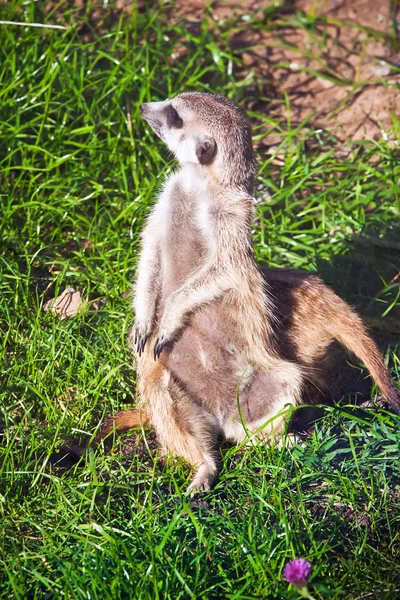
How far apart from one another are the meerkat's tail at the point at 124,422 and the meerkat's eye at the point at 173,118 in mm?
1262

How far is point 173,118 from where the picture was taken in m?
3.61

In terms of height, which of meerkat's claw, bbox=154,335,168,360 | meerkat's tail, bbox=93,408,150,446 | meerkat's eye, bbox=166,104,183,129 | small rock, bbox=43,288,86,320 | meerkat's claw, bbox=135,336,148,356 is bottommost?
meerkat's tail, bbox=93,408,150,446

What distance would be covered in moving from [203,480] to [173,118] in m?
1.55

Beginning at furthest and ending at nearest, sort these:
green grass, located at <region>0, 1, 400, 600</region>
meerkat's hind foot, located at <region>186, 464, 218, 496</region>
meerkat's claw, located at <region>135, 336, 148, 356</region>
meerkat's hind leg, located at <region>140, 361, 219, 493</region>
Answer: meerkat's claw, located at <region>135, 336, 148, 356</region> < meerkat's hind leg, located at <region>140, 361, 219, 493</region> < meerkat's hind foot, located at <region>186, 464, 218, 496</region> < green grass, located at <region>0, 1, 400, 600</region>

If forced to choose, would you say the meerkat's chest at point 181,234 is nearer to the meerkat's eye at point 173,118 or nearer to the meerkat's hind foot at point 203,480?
the meerkat's eye at point 173,118

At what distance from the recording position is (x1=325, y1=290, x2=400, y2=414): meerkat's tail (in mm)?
3545

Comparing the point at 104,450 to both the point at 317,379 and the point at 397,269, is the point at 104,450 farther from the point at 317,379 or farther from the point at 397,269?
the point at 397,269

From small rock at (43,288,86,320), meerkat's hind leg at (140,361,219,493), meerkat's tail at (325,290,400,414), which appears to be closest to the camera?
meerkat's hind leg at (140,361,219,493)

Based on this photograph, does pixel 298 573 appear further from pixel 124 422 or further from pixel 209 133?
pixel 209 133

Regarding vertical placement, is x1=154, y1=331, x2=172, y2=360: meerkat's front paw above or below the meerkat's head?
below

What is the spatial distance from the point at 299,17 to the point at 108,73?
1.65 m

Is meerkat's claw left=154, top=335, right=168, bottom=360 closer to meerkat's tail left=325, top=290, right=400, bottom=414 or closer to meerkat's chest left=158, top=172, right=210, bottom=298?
meerkat's chest left=158, top=172, right=210, bottom=298

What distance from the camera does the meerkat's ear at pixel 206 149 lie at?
11.4ft

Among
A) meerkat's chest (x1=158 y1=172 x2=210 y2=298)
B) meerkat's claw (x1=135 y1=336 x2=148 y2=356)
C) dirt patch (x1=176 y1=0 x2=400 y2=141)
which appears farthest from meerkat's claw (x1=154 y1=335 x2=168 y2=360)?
dirt patch (x1=176 y1=0 x2=400 y2=141)
